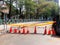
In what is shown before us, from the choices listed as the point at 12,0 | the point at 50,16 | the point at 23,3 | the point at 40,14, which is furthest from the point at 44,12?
the point at 12,0

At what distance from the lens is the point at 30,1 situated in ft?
273

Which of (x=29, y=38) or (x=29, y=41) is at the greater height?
(x=29, y=41)

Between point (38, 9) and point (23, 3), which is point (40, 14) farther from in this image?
point (23, 3)

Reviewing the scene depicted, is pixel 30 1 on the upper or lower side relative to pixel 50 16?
upper

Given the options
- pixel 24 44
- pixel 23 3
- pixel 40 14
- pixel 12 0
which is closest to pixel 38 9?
pixel 40 14

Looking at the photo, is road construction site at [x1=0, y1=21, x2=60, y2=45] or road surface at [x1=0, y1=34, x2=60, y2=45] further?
road construction site at [x1=0, y1=21, x2=60, y2=45]

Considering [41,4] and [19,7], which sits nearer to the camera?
[19,7]

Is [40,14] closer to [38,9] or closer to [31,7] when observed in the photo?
[38,9]

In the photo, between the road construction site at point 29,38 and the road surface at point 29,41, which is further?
the road construction site at point 29,38

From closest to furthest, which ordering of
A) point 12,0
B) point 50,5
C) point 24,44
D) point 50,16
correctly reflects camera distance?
point 24,44 < point 12,0 < point 50,5 < point 50,16

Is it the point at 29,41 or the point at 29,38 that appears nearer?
the point at 29,41

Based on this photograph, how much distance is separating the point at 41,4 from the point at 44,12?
4.06 meters

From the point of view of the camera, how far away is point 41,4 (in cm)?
9838

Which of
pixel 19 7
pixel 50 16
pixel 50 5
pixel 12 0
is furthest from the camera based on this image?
pixel 50 16
